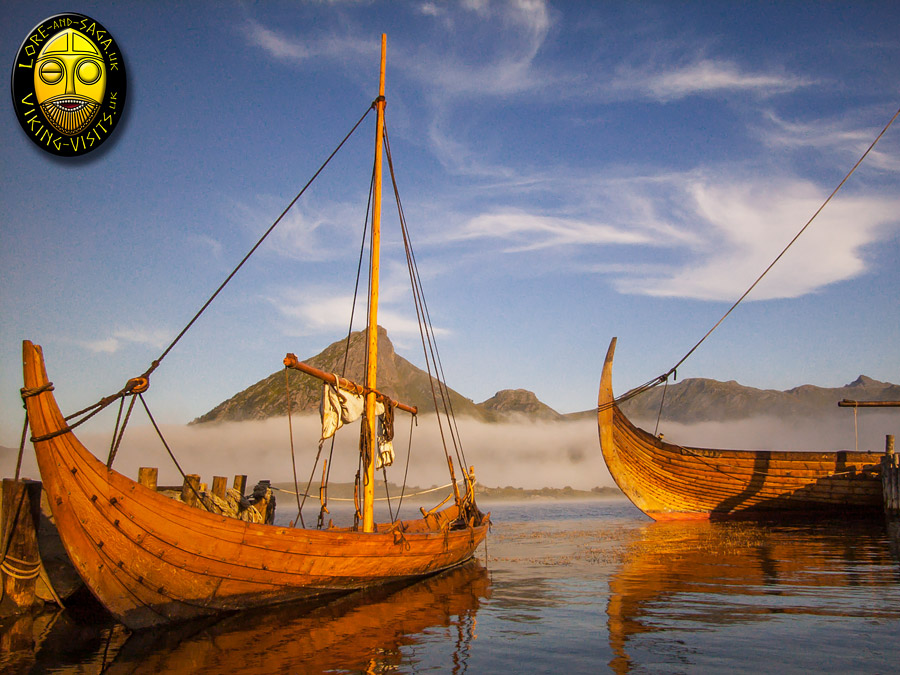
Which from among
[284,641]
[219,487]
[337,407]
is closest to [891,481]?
[337,407]

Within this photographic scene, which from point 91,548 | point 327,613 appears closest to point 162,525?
point 91,548

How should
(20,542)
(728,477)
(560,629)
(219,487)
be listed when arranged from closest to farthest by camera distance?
(560,629) → (20,542) → (219,487) → (728,477)

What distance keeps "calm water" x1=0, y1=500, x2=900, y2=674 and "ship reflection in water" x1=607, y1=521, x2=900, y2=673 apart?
0.03 meters

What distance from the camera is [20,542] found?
1175cm

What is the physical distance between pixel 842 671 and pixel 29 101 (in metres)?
14.6

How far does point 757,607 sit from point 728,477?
2115 centimetres

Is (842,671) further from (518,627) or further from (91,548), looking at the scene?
(91,548)

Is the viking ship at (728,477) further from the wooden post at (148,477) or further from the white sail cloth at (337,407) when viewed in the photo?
the wooden post at (148,477)

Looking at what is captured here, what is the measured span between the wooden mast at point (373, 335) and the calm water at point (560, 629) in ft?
Answer: 7.95

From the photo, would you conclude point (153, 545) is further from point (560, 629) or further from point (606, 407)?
point (606, 407)

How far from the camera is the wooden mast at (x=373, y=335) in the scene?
52.0 feet

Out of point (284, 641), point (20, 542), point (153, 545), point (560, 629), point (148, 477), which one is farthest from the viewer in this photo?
point (148, 477)

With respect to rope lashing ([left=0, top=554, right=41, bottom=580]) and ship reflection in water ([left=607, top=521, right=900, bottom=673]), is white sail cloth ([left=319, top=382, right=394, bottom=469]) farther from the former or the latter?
ship reflection in water ([left=607, top=521, right=900, bottom=673])

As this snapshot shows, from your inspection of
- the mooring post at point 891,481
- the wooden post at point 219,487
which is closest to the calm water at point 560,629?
the wooden post at point 219,487
